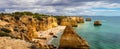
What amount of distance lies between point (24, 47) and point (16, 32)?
44.5 feet

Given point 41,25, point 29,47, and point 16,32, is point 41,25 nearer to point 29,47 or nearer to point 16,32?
point 16,32

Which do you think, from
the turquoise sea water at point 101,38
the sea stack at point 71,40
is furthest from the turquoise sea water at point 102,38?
the sea stack at point 71,40

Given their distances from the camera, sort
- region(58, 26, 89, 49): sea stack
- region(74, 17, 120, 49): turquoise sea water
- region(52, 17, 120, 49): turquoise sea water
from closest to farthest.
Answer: region(58, 26, 89, 49): sea stack
region(74, 17, 120, 49): turquoise sea water
region(52, 17, 120, 49): turquoise sea water

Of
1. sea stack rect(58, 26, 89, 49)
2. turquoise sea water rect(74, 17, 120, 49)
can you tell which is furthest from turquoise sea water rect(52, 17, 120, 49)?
sea stack rect(58, 26, 89, 49)

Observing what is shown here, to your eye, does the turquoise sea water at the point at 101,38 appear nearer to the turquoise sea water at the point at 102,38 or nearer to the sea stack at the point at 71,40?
the turquoise sea water at the point at 102,38

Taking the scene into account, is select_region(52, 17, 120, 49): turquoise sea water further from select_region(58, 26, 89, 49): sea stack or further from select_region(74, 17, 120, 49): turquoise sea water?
select_region(58, 26, 89, 49): sea stack

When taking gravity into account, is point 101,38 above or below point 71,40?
below

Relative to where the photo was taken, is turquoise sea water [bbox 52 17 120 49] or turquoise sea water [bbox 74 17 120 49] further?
turquoise sea water [bbox 52 17 120 49]

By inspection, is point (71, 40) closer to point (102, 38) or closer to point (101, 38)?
point (101, 38)

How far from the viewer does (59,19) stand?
147 meters

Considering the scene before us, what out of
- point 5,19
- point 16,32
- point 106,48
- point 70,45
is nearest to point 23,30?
point 16,32

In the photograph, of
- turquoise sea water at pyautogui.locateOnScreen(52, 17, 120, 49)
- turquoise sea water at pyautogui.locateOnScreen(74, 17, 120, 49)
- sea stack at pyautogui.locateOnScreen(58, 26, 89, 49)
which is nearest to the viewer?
sea stack at pyautogui.locateOnScreen(58, 26, 89, 49)

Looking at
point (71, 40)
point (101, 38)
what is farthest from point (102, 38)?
point (71, 40)

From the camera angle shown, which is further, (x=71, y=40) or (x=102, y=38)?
(x=102, y=38)
